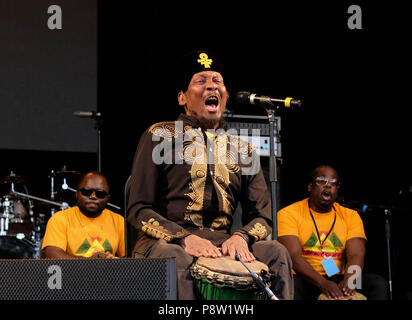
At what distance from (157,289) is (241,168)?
42.4 inches

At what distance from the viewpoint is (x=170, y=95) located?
755 cm

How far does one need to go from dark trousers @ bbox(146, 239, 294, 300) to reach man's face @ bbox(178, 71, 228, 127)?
81cm

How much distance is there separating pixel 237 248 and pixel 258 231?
0.30 meters

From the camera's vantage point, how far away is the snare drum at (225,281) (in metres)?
2.80

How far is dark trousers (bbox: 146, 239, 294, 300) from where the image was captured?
287cm

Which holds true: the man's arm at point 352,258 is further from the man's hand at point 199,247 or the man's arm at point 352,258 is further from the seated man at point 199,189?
the man's hand at point 199,247

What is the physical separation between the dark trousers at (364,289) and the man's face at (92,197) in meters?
1.61

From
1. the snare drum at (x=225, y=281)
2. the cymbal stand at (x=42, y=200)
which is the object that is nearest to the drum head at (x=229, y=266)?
the snare drum at (x=225, y=281)

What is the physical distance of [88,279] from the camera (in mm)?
2672

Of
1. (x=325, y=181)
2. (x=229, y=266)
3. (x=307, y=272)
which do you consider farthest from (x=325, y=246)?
(x=229, y=266)

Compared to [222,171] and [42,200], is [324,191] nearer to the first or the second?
[222,171]

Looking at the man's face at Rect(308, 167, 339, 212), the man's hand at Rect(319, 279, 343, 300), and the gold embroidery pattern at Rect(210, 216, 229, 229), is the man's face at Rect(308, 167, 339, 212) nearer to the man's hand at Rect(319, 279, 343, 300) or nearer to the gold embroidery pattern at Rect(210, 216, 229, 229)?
the man's hand at Rect(319, 279, 343, 300)

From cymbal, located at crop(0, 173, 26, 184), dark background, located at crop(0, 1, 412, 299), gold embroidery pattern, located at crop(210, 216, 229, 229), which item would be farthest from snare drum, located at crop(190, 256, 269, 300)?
cymbal, located at crop(0, 173, 26, 184)
